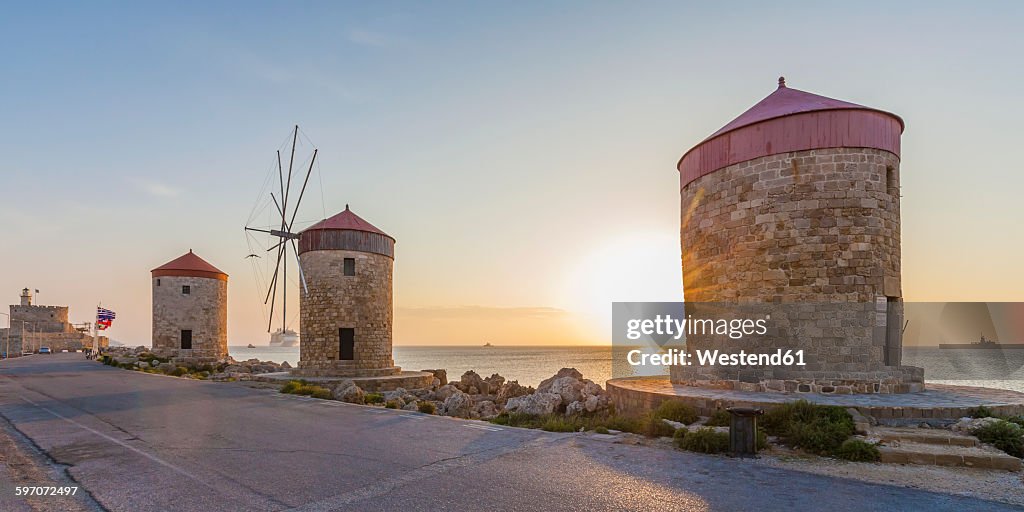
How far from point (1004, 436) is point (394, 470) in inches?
349

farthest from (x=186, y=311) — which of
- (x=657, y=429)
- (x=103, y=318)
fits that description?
(x=657, y=429)

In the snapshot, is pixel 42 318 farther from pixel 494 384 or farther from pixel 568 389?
pixel 568 389

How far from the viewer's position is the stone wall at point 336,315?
80.5 ft

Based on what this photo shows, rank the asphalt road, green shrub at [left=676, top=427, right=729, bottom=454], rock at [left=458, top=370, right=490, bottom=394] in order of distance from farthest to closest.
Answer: rock at [left=458, top=370, right=490, bottom=394]
green shrub at [left=676, top=427, right=729, bottom=454]
the asphalt road

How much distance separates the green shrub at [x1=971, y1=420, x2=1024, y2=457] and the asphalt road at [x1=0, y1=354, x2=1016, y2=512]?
9.42 ft

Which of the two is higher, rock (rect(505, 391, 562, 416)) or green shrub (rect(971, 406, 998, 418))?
green shrub (rect(971, 406, 998, 418))

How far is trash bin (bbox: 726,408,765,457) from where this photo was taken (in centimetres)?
834

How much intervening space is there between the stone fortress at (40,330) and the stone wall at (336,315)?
57.2 metres

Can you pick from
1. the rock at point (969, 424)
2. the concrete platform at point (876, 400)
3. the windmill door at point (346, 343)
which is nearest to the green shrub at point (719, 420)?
the concrete platform at point (876, 400)

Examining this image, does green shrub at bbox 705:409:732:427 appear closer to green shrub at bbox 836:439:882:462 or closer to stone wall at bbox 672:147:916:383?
green shrub at bbox 836:439:882:462

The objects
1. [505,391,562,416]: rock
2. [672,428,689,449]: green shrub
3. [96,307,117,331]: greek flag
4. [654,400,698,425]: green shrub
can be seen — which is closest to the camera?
[672,428,689,449]: green shrub

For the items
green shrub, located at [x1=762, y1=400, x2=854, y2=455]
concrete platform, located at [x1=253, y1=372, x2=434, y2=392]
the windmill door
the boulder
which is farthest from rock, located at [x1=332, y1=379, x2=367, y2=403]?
green shrub, located at [x1=762, y1=400, x2=854, y2=455]

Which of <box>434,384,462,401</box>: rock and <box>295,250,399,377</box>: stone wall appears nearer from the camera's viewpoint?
<box>434,384,462,401</box>: rock

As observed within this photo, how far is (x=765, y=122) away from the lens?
13289mm
